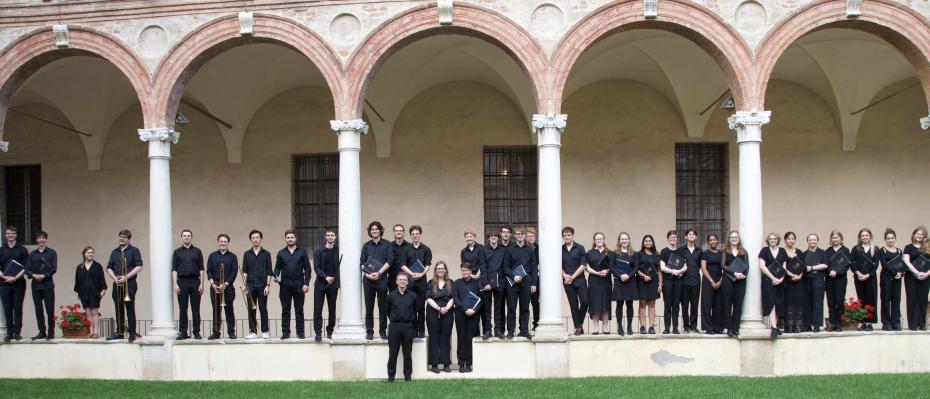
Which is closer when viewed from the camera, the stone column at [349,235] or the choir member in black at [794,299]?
the choir member in black at [794,299]

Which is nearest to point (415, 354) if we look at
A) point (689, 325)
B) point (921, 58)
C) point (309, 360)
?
point (309, 360)

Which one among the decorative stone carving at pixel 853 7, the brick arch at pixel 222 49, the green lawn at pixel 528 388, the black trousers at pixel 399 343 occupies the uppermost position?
the decorative stone carving at pixel 853 7

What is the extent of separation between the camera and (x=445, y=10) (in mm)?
13570

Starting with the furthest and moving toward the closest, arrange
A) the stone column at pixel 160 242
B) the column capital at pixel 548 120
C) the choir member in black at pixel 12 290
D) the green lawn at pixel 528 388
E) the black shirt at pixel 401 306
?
the choir member in black at pixel 12 290 → the stone column at pixel 160 242 → the column capital at pixel 548 120 → the black shirt at pixel 401 306 → the green lawn at pixel 528 388

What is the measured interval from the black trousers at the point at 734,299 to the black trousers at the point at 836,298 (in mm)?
1405

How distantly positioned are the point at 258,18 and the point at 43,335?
5674 mm

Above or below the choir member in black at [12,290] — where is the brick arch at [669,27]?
above

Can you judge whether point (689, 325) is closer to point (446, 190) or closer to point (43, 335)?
point (446, 190)

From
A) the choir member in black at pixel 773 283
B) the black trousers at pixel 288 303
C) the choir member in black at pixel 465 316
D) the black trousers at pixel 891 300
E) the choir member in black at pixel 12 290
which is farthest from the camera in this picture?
the choir member in black at pixel 12 290

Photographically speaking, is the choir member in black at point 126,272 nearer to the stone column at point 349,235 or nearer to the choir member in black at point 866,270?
the stone column at point 349,235

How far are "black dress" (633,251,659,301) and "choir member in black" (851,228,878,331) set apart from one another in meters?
2.82

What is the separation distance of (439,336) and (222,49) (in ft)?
17.4

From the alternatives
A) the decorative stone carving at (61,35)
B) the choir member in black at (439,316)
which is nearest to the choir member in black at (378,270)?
the choir member in black at (439,316)

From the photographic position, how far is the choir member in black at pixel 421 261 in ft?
44.4
